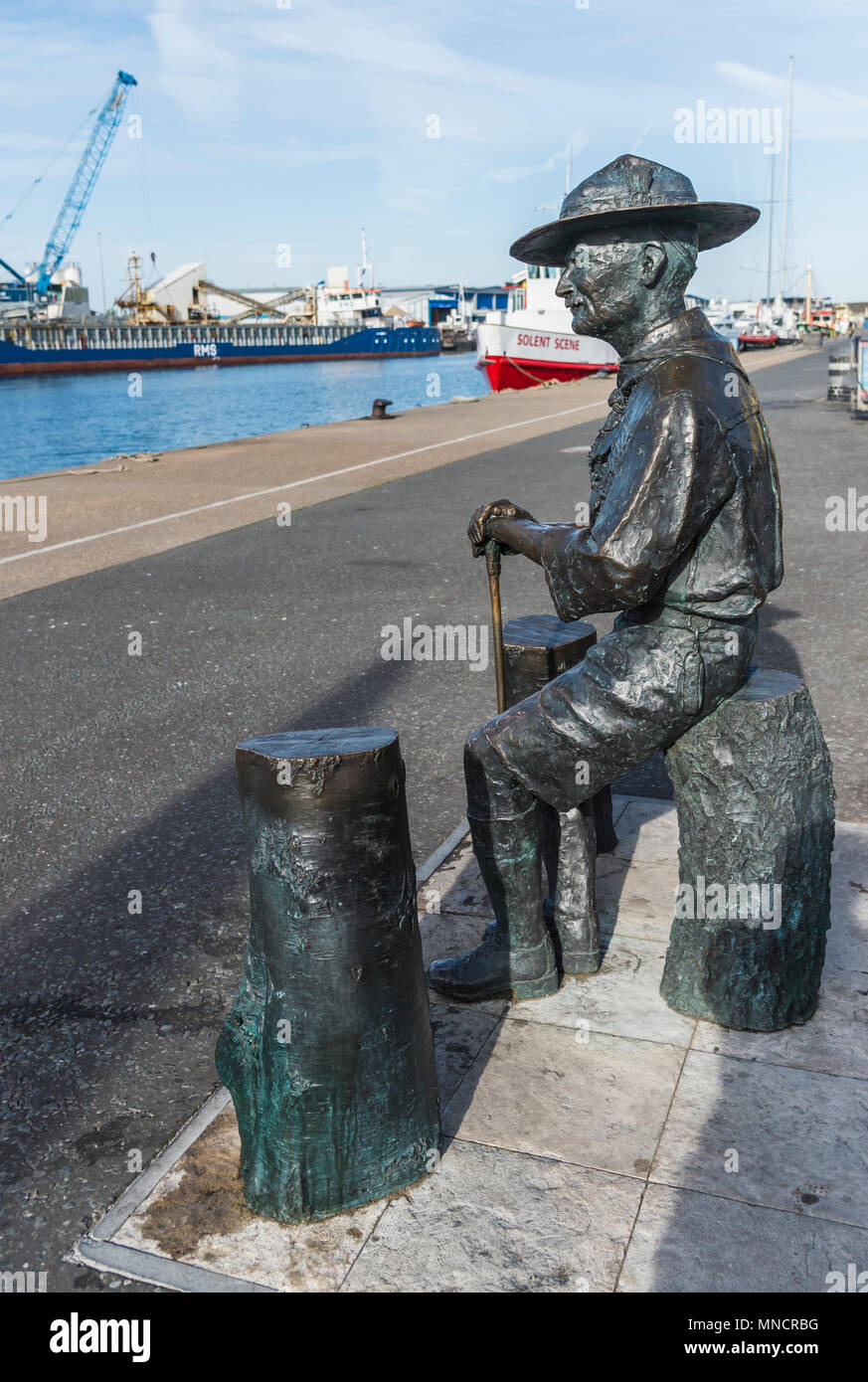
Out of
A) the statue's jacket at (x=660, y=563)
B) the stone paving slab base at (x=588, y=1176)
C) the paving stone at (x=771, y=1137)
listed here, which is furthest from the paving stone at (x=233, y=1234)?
the statue's jacket at (x=660, y=563)

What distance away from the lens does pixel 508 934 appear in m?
3.32

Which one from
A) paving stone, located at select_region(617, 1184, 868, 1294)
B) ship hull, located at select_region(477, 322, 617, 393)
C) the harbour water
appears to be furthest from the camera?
the harbour water

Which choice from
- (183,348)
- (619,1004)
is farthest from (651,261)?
(183,348)

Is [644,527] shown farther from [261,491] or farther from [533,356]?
[533,356]

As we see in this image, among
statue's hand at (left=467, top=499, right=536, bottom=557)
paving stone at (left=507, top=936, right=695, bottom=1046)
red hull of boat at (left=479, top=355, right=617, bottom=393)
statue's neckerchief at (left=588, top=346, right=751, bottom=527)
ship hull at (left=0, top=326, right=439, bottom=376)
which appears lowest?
paving stone at (left=507, top=936, right=695, bottom=1046)

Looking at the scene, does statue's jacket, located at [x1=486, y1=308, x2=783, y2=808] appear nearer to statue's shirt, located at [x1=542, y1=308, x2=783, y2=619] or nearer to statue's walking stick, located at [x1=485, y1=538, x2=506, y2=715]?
statue's shirt, located at [x1=542, y1=308, x2=783, y2=619]

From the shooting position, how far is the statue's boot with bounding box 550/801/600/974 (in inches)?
137

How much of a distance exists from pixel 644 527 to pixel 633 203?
31.5 inches

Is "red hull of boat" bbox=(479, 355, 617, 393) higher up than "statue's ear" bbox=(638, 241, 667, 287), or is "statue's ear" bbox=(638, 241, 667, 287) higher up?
"red hull of boat" bbox=(479, 355, 617, 393)

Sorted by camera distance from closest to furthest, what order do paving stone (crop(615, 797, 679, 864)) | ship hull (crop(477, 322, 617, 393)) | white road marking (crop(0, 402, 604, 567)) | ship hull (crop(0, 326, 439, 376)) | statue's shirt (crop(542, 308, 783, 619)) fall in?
statue's shirt (crop(542, 308, 783, 619)) → paving stone (crop(615, 797, 679, 864)) → white road marking (crop(0, 402, 604, 567)) → ship hull (crop(477, 322, 617, 393)) → ship hull (crop(0, 326, 439, 376))

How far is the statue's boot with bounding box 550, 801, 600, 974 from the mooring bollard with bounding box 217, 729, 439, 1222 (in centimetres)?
99

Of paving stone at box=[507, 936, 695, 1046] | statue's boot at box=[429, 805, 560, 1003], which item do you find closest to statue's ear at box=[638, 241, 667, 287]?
statue's boot at box=[429, 805, 560, 1003]

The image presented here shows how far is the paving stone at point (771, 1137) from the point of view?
2.53 meters
